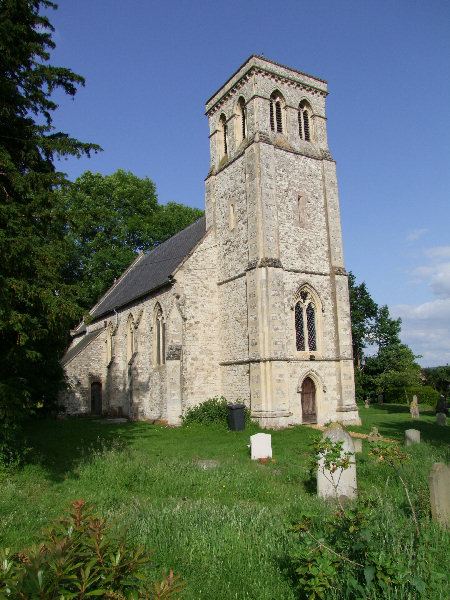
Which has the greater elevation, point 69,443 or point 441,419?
point 69,443

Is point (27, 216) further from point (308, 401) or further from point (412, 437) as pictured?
point (308, 401)

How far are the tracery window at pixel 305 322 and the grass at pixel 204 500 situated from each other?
18.5ft

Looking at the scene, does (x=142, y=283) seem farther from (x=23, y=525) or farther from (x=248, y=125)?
(x=23, y=525)

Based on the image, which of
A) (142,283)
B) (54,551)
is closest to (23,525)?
(54,551)

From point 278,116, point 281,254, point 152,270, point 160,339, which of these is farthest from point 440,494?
point 152,270

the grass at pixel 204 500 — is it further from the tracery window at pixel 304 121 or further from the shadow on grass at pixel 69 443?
the tracery window at pixel 304 121

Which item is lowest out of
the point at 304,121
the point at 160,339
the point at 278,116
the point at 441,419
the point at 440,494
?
the point at 441,419

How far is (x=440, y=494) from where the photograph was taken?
17.7 ft

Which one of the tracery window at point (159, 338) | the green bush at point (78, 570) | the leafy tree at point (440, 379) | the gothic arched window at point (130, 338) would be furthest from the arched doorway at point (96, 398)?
Answer: the leafy tree at point (440, 379)

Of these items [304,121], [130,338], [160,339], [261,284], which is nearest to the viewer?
[261,284]

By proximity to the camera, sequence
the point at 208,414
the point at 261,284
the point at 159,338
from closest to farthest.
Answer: the point at 261,284
the point at 208,414
the point at 159,338

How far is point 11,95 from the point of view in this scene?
9.02m

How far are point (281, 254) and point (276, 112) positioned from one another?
7349mm

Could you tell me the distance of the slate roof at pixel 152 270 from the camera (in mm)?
22922
